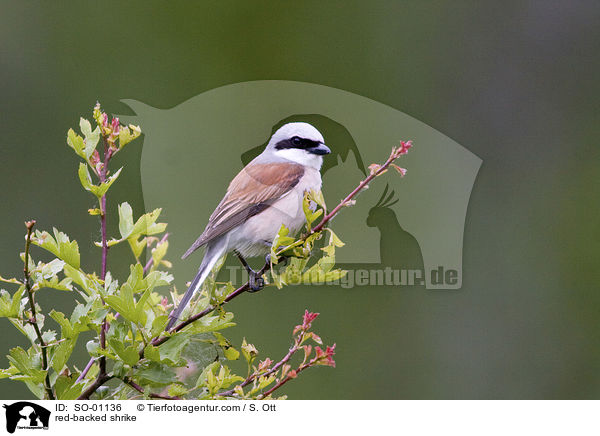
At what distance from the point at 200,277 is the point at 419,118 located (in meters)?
2.98

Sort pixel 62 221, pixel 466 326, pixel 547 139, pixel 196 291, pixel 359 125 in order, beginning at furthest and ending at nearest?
pixel 547 139 → pixel 466 326 → pixel 62 221 → pixel 359 125 → pixel 196 291

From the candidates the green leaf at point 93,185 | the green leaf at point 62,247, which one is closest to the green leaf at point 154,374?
the green leaf at point 62,247

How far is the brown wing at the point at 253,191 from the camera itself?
206cm

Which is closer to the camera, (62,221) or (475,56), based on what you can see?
(62,221)

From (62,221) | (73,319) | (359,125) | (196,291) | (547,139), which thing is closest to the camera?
(73,319)

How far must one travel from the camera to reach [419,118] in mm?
4445

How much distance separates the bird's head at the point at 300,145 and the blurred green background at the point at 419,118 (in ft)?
5.41

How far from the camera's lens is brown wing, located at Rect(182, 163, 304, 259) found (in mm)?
2062

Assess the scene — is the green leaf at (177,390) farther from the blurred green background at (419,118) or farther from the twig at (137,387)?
the blurred green background at (419,118)

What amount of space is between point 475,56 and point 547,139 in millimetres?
745

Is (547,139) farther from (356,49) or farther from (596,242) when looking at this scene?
(356,49)

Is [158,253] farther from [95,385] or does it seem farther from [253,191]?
[253,191]

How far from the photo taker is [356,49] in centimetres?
470

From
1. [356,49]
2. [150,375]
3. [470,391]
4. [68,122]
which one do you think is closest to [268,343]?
[470,391]
